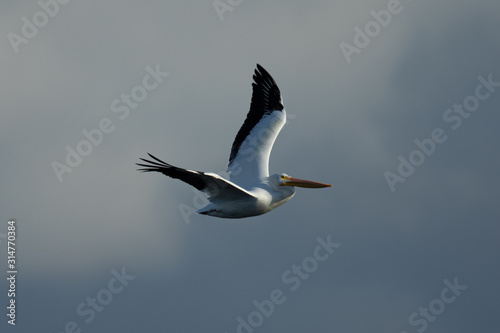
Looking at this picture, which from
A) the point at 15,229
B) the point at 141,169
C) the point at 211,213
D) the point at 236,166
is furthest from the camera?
the point at 15,229

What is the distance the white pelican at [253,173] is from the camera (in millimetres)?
17438

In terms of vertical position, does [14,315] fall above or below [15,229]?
below

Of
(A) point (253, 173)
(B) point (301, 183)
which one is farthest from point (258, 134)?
(B) point (301, 183)

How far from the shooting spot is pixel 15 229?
21.4 metres

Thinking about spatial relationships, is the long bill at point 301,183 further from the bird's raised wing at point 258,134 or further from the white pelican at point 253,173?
the bird's raised wing at point 258,134

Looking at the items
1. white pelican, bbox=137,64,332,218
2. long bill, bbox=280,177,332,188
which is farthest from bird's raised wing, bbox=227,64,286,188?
long bill, bbox=280,177,332,188

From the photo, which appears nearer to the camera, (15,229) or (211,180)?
(211,180)

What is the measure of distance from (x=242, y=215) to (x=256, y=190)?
0.58 metres

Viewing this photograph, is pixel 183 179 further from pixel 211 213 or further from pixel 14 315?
pixel 14 315

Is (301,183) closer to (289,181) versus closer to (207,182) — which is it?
(289,181)

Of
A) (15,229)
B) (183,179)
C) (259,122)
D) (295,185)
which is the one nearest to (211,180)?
(183,179)

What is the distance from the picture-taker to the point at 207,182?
1756 cm

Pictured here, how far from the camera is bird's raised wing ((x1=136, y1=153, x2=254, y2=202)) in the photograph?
53.9 feet

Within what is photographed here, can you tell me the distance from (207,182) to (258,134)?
3420mm
